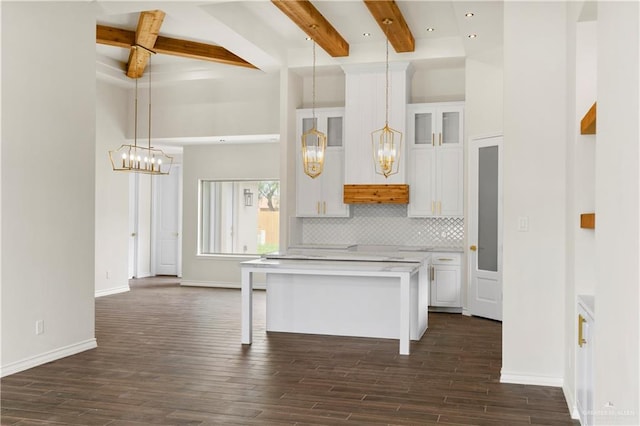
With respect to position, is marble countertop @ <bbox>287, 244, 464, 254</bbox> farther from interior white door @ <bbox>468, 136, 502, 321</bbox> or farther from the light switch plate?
the light switch plate

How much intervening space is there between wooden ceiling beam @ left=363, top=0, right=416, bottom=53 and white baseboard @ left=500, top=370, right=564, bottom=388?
3.95 m

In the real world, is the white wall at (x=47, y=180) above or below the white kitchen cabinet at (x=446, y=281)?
above

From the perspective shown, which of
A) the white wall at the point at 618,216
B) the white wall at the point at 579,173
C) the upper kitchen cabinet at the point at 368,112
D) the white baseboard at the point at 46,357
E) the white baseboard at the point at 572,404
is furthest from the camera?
the upper kitchen cabinet at the point at 368,112

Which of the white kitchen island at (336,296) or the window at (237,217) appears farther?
the window at (237,217)

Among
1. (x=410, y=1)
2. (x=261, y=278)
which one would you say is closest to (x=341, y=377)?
(x=410, y=1)

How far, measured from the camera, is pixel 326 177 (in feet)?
29.3

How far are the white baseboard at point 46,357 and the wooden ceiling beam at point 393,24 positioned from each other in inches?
174

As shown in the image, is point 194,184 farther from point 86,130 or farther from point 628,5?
point 628,5

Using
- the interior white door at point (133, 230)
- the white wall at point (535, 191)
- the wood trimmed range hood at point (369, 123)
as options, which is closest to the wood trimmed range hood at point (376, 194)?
the wood trimmed range hood at point (369, 123)

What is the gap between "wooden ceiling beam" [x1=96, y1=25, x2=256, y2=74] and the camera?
26.3ft

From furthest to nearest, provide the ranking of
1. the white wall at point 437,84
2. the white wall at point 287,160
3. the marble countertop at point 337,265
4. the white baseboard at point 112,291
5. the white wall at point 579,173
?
1. the white baseboard at point 112,291
2. the white wall at point 287,160
3. the white wall at point 437,84
4. the marble countertop at point 337,265
5. the white wall at point 579,173

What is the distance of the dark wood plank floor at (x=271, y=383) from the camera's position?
12.7 feet

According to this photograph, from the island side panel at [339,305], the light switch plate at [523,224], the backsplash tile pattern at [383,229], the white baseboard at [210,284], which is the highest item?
the light switch plate at [523,224]

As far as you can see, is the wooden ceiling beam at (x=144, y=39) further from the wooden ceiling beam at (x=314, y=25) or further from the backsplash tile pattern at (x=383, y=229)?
the backsplash tile pattern at (x=383, y=229)
